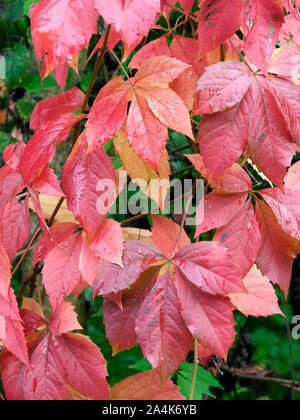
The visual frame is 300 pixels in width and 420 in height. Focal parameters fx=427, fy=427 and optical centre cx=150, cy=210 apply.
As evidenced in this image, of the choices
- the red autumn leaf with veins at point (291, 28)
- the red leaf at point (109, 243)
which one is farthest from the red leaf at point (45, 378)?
the red autumn leaf with veins at point (291, 28)

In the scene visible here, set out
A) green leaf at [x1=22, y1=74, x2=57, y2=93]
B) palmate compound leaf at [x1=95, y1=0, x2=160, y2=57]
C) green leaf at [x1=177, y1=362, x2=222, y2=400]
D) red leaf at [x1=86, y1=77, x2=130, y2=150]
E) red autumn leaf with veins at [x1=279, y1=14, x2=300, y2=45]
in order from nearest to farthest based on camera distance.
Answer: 1. palmate compound leaf at [x1=95, y1=0, x2=160, y2=57]
2. red leaf at [x1=86, y1=77, x2=130, y2=150]
3. red autumn leaf with veins at [x1=279, y1=14, x2=300, y2=45]
4. green leaf at [x1=177, y1=362, x2=222, y2=400]
5. green leaf at [x1=22, y1=74, x2=57, y2=93]

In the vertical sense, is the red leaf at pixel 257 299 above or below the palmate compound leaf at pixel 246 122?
below

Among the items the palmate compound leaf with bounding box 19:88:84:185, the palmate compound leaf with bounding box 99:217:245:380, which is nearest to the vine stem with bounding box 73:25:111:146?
the palmate compound leaf with bounding box 19:88:84:185

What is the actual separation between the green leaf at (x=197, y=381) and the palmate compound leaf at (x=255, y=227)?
1.44ft

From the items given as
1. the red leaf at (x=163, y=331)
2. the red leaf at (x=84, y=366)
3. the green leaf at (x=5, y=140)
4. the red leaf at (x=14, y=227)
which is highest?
the red leaf at (x=14, y=227)

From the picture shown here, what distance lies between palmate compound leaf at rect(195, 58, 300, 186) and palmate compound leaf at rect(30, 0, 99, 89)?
0.57 feet

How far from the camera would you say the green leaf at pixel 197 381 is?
38.1 inches

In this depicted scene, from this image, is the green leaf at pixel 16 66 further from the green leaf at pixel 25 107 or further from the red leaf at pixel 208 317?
the red leaf at pixel 208 317

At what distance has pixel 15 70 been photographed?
4.04 ft

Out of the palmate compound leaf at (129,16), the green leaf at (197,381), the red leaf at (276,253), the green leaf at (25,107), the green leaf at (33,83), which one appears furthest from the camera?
the green leaf at (25,107)

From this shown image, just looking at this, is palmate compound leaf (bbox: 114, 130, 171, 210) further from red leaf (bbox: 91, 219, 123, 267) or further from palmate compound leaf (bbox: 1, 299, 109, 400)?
palmate compound leaf (bbox: 1, 299, 109, 400)

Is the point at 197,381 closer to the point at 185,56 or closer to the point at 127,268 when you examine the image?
the point at 127,268

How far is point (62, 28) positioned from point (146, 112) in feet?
0.53

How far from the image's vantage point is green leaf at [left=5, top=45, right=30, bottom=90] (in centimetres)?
123
